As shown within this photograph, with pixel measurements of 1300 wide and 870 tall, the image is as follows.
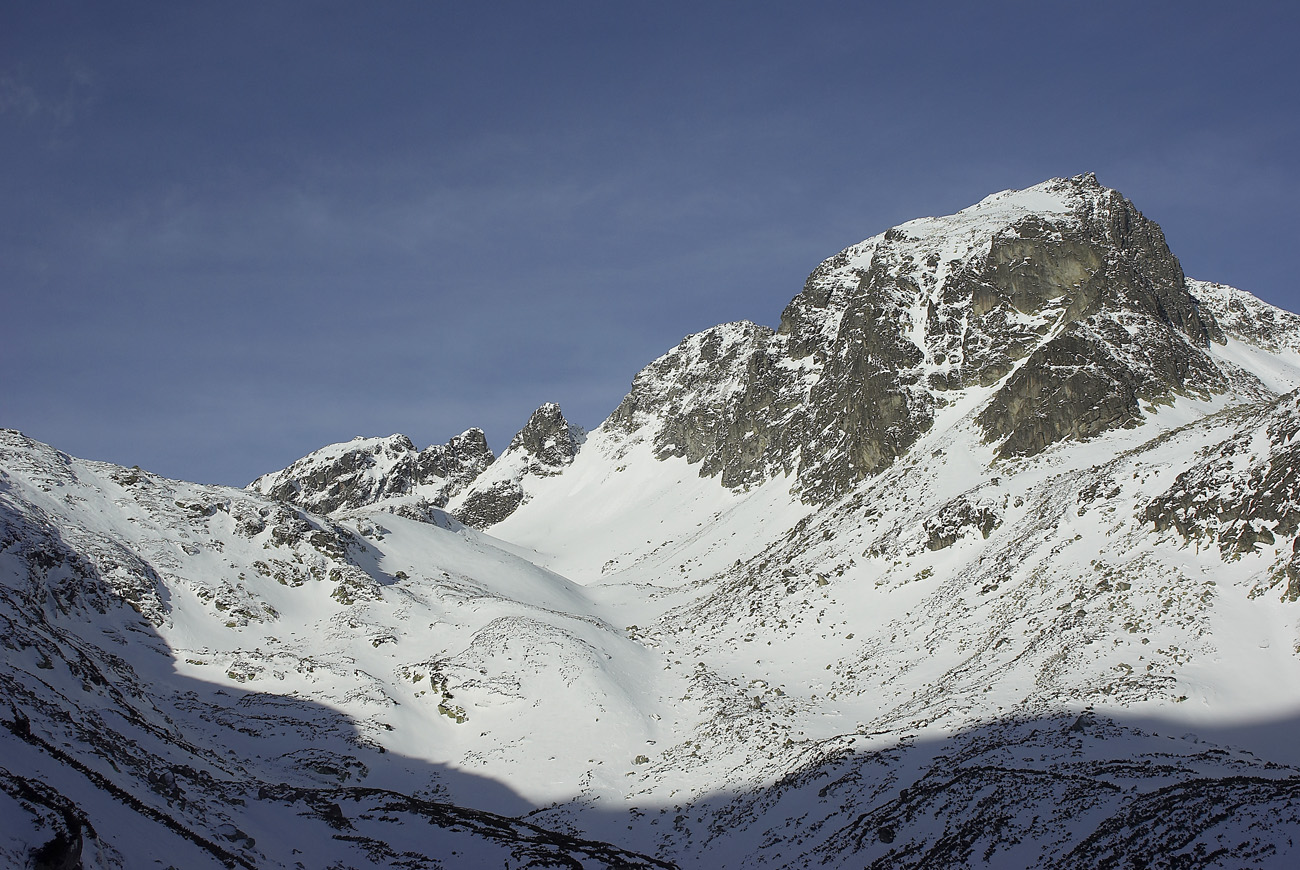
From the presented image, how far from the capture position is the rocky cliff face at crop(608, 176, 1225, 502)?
6159 cm

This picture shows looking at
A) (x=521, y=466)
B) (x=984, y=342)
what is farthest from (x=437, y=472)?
(x=984, y=342)

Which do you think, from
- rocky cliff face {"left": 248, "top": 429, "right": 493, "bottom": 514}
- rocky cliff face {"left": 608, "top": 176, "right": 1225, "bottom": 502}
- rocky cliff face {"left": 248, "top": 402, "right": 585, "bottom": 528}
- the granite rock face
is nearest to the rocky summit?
rocky cliff face {"left": 608, "top": 176, "right": 1225, "bottom": 502}

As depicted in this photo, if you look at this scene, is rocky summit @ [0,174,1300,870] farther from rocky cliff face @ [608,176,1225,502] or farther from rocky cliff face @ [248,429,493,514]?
rocky cliff face @ [248,429,493,514]

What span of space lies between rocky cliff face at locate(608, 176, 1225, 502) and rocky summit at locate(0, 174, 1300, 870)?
0.42 meters

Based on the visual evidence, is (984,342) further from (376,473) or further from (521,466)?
(376,473)

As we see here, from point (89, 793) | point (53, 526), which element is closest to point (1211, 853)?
point (89, 793)

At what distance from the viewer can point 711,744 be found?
113 feet

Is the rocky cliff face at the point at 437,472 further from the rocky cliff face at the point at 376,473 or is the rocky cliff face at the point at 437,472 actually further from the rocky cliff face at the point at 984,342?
the rocky cliff face at the point at 984,342

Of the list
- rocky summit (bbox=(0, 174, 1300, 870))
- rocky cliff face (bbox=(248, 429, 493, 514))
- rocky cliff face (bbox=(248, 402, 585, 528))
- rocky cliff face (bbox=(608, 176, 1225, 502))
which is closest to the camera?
rocky summit (bbox=(0, 174, 1300, 870))

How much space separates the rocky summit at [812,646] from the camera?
1953cm

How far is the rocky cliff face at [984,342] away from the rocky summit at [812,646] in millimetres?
422

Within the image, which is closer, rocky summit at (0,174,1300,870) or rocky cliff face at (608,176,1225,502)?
rocky summit at (0,174,1300,870)

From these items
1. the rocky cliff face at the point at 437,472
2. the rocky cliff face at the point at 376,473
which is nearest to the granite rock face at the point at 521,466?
the rocky cliff face at the point at 437,472

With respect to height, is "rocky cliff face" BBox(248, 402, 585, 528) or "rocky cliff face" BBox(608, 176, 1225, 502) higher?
"rocky cliff face" BBox(248, 402, 585, 528)
